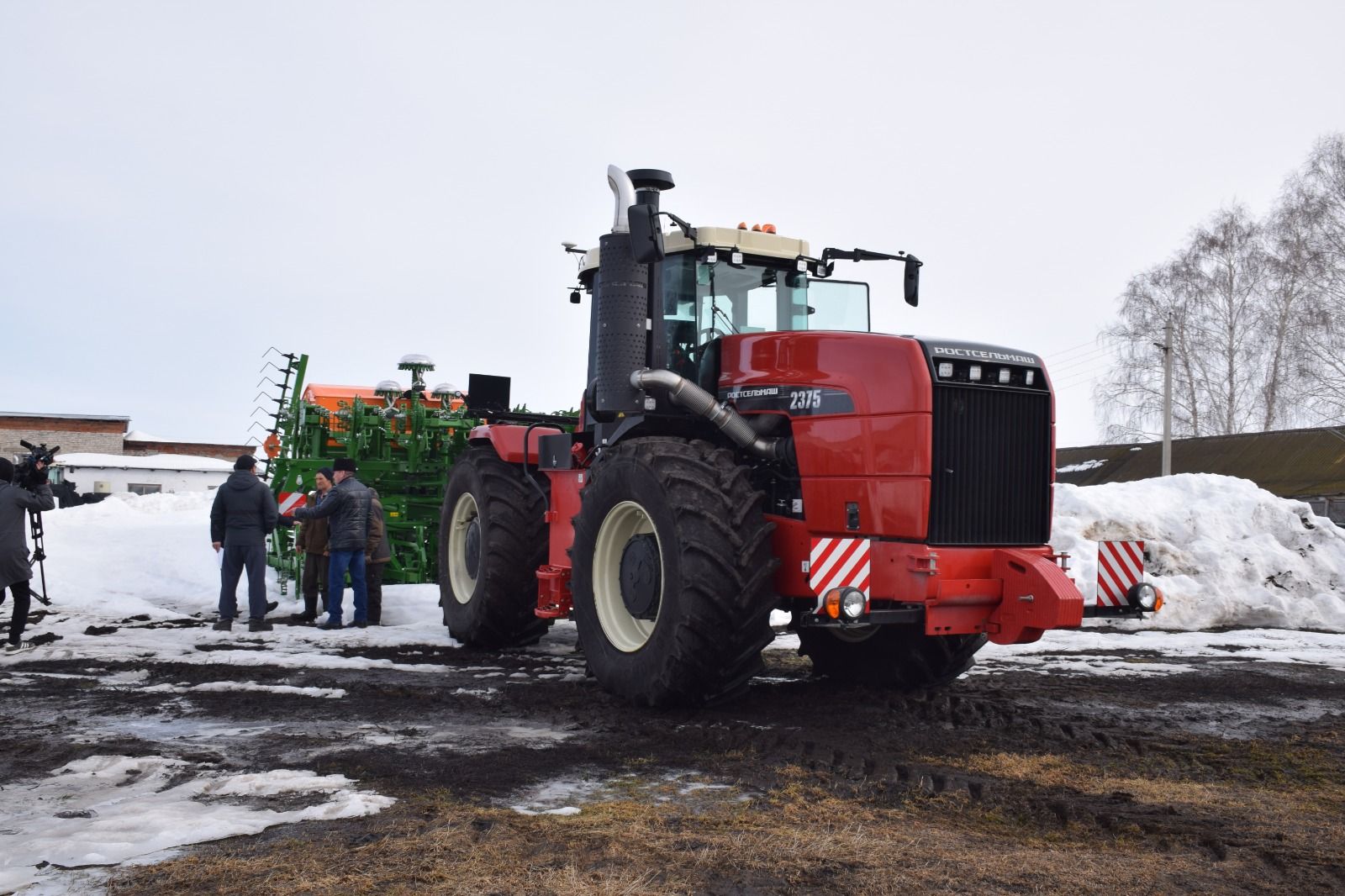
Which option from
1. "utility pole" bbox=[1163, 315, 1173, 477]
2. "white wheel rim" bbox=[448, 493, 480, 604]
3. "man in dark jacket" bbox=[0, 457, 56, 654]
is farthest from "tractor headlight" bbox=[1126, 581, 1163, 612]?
"utility pole" bbox=[1163, 315, 1173, 477]

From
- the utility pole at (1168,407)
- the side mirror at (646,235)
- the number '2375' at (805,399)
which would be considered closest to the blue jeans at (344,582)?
the side mirror at (646,235)

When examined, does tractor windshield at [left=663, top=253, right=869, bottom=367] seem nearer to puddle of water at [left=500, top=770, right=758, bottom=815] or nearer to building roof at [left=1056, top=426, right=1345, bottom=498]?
puddle of water at [left=500, top=770, right=758, bottom=815]

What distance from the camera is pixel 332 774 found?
511 centimetres

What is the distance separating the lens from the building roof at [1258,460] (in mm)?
28484

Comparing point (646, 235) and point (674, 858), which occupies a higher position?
point (646, 235)

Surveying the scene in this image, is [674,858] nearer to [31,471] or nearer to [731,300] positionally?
[731,300]

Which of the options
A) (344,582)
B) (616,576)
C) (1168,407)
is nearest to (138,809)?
(616,576)

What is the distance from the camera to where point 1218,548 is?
1341 cm

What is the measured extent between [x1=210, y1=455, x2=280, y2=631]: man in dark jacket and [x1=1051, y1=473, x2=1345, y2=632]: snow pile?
782 centimetres

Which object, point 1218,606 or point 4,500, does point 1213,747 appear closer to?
point 1218,606

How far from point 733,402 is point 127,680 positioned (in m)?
4.25

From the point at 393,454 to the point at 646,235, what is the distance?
→ 24.1 feet

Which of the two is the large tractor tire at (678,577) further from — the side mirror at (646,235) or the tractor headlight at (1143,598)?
the tractor headlight at (1143,598)

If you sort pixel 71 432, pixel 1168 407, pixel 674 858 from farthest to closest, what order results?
pixel 71 432
pixel 1168 407
pixel 674 858
